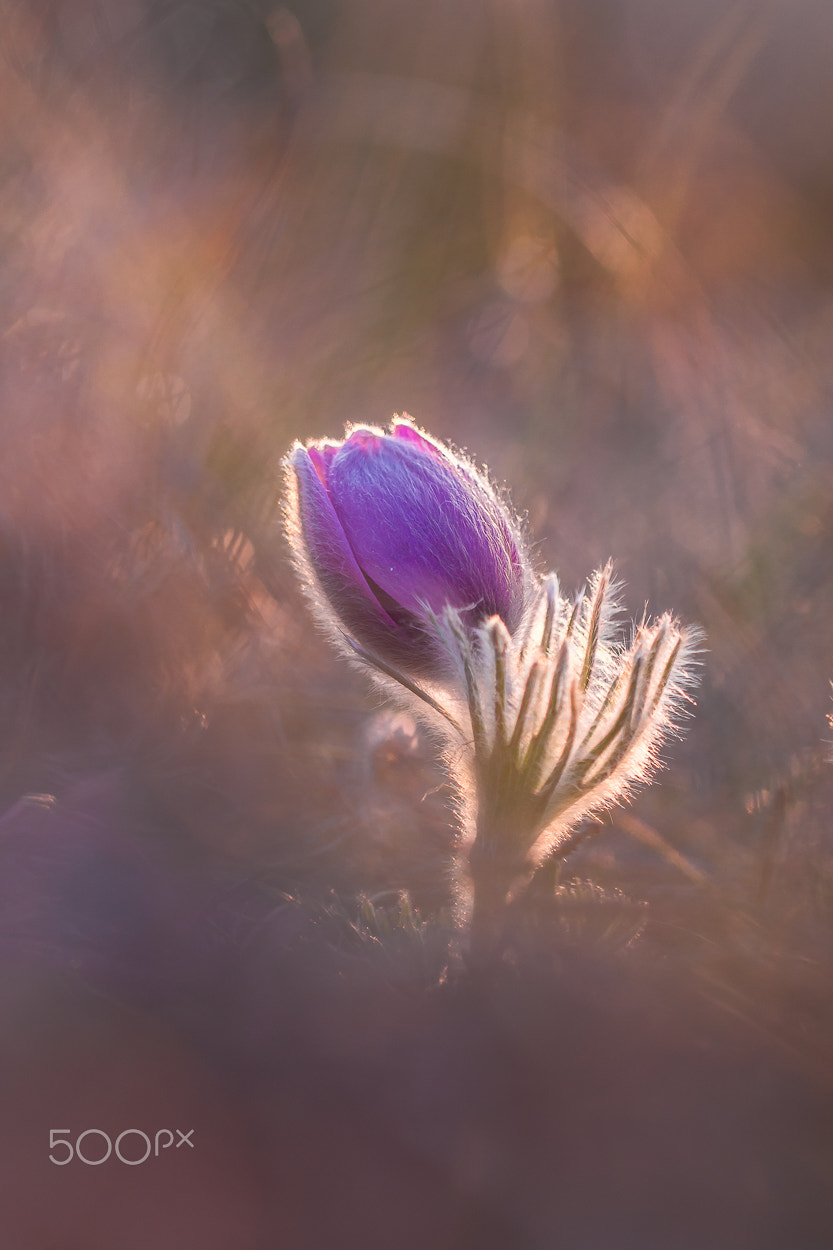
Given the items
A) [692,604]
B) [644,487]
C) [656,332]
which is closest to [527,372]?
[656,332]

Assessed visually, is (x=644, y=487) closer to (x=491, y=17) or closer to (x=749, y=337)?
(x=749, y=337)

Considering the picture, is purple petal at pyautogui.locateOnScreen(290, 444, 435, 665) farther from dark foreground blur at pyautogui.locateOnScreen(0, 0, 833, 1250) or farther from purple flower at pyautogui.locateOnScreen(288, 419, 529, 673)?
dark foreground blur at pyautogui.locateOnScreen(0, 0, 833, 1250)

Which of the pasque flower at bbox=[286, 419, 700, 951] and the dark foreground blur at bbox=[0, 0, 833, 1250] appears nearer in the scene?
the dark foreground blur at bbox=[0, 0, 833, 1250]

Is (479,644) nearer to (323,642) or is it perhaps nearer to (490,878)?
(490,878)

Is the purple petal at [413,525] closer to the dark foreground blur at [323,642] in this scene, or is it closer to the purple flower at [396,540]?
the purple flower at [396,540]

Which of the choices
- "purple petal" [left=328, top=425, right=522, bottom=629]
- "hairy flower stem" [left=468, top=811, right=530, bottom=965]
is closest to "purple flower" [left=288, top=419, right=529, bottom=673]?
"purple petal" [left=328, top=425, right=522, bottom=629]

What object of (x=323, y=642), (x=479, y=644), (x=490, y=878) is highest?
(x=323, y=642)

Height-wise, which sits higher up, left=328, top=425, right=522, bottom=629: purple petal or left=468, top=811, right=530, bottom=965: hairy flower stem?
left=328, top=425, right=522, bottom=629: purple petal

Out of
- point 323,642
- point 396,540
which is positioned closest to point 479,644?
point 396,540

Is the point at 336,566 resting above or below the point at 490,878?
above
